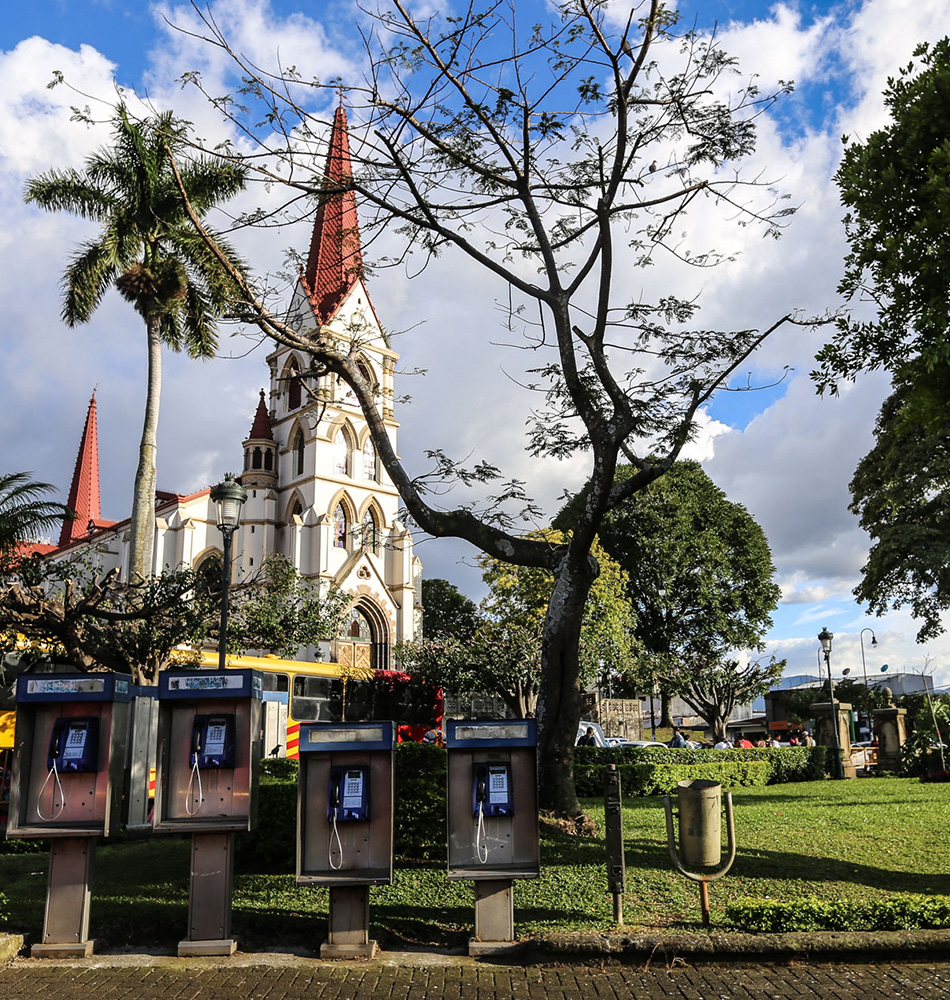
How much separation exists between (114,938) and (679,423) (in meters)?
8.37

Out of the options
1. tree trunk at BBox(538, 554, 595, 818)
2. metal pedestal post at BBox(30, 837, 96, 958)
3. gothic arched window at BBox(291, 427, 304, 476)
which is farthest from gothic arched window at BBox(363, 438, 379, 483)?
metal pedestal post at BBox(30, 837, 96, 958)

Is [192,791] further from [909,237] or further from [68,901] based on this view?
[909,237]

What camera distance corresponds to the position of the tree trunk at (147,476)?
21094 mm

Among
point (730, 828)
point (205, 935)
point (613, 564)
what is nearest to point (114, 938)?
point (205, 935)

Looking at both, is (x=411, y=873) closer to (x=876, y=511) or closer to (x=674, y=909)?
(x=674, y=909)

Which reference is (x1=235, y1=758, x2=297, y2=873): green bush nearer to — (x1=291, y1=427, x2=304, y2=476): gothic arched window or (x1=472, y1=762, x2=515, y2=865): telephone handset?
(x1=472, y1=762, x2=515, y2=865): telephone handset

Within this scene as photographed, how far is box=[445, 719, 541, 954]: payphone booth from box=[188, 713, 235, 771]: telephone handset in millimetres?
1858

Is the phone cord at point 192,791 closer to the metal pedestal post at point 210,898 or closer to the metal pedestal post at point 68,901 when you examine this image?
the metal pedestal post at point 210,898

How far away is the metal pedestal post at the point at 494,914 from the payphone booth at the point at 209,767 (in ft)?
6.27

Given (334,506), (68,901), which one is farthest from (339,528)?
(68,901)

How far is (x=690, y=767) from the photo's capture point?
61.6 ft

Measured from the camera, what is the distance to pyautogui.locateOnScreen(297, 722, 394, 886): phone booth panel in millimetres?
7004

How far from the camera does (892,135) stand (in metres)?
8.35

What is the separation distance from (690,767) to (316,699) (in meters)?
11.8
